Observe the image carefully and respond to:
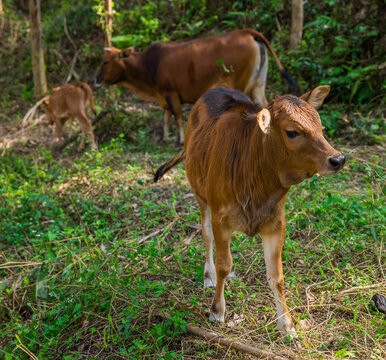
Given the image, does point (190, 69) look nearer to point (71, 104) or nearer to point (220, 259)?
point (71, 104)

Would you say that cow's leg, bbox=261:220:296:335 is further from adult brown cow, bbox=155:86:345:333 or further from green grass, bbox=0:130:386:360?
green grass, bbox=0:130:386:360

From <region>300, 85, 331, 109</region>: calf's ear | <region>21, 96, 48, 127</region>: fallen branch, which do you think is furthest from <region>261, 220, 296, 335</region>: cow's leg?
<region>21, 96, 48, 127</region>: fallen branch

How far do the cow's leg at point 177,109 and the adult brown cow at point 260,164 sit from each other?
181 inches

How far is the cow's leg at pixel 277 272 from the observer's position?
10.6 ft

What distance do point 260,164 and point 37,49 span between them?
9.32 m

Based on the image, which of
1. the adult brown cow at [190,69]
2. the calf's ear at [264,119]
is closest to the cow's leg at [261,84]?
the adult brown cow at [190,69]

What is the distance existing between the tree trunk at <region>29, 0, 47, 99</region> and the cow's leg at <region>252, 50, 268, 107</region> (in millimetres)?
5664

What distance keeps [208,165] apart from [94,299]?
5.16ft

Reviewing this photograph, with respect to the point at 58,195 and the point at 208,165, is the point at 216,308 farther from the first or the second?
the point at 58,195


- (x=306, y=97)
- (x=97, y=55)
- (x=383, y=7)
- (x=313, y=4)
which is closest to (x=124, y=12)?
(x=97, y=55)

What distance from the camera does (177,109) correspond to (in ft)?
28.0

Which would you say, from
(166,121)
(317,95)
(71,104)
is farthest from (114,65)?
(317,95)

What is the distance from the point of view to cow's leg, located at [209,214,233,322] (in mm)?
3285

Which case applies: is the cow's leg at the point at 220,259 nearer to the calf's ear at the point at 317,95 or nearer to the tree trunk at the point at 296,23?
the calf's ear at the point at 317,95
